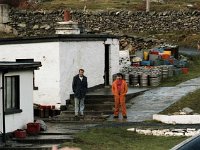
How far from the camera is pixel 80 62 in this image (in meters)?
28.8

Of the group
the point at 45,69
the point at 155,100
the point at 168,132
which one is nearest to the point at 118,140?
the point at 168,132

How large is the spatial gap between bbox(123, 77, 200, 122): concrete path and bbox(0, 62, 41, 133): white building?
371 centimetres

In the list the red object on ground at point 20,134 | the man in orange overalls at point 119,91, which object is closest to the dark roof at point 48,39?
the man in orange overalls at point 119,91

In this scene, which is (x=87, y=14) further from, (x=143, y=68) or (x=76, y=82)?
(x=76, y=82)

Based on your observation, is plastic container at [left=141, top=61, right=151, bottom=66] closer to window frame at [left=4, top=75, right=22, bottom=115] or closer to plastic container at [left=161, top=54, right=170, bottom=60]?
plastic container at [left=161, top=54, right=170, bottom=60]

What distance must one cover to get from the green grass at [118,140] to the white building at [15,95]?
2.57m

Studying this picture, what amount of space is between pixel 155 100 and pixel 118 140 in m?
8.13

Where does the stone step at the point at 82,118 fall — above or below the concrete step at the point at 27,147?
above

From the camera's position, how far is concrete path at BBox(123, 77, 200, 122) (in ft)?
80.0

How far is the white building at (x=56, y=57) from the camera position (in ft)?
88.3

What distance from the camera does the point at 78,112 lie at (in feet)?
80.9

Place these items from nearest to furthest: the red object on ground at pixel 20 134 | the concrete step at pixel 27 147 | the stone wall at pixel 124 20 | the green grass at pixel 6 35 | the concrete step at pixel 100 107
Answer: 1. the concrete step at pixel 27 147
2. the red object on ground at pixel 20 134
3. the concrete step at pixel 100 107
4. the green grass at pixel 6 35
5. the stone wall at pixel 124 20

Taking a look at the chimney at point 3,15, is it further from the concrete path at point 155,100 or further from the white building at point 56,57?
the concrete path at point 155,100

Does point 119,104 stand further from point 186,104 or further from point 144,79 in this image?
point 144,79
